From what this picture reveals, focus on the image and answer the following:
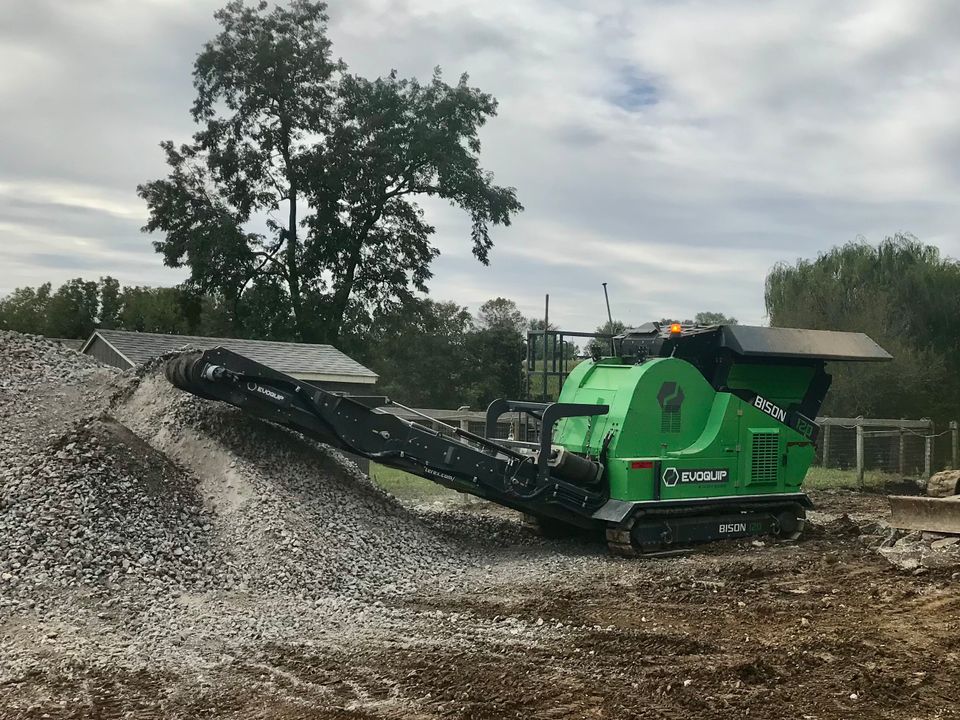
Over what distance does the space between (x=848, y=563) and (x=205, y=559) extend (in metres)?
5.60

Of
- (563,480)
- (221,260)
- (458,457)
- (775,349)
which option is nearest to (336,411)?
(458,457)

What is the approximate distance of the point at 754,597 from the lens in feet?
23.2

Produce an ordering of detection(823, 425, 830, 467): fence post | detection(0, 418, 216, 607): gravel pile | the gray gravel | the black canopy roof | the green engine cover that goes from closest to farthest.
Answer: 1. the gray gravel
2. detection(0, 418, 216, 607): gravel pile
3. the green engine cover
4. the black canopy roof
5. detection(823, 425, 830, 467): fence post

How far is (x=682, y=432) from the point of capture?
30.4 ft

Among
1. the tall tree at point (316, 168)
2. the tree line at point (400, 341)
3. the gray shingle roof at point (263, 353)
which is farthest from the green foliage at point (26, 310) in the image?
the gray shingle roof at point (263, 353)

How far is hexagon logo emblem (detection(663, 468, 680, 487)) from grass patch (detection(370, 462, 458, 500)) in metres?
4.44

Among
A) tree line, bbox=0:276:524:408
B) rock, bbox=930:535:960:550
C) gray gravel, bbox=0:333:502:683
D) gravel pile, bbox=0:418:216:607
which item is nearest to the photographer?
gray gravel, bbox=0:333:502:683

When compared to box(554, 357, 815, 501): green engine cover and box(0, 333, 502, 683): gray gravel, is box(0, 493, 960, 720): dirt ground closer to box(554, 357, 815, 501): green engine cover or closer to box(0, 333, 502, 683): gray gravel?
box(0, 333, 502, 683): gray gravel

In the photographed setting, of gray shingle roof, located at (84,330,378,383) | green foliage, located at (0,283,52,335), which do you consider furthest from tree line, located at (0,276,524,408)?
gray shingle roof, located at (84,330,378,383)

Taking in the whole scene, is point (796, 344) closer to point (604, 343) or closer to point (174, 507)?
point (604, 343)

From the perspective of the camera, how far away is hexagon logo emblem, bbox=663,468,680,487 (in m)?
8.96

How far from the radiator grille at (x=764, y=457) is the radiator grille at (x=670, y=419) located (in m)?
0.97

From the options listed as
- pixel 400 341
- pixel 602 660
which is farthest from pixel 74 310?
pixel 602 660

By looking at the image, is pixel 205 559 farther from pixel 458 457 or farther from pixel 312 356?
pixel 312 356
